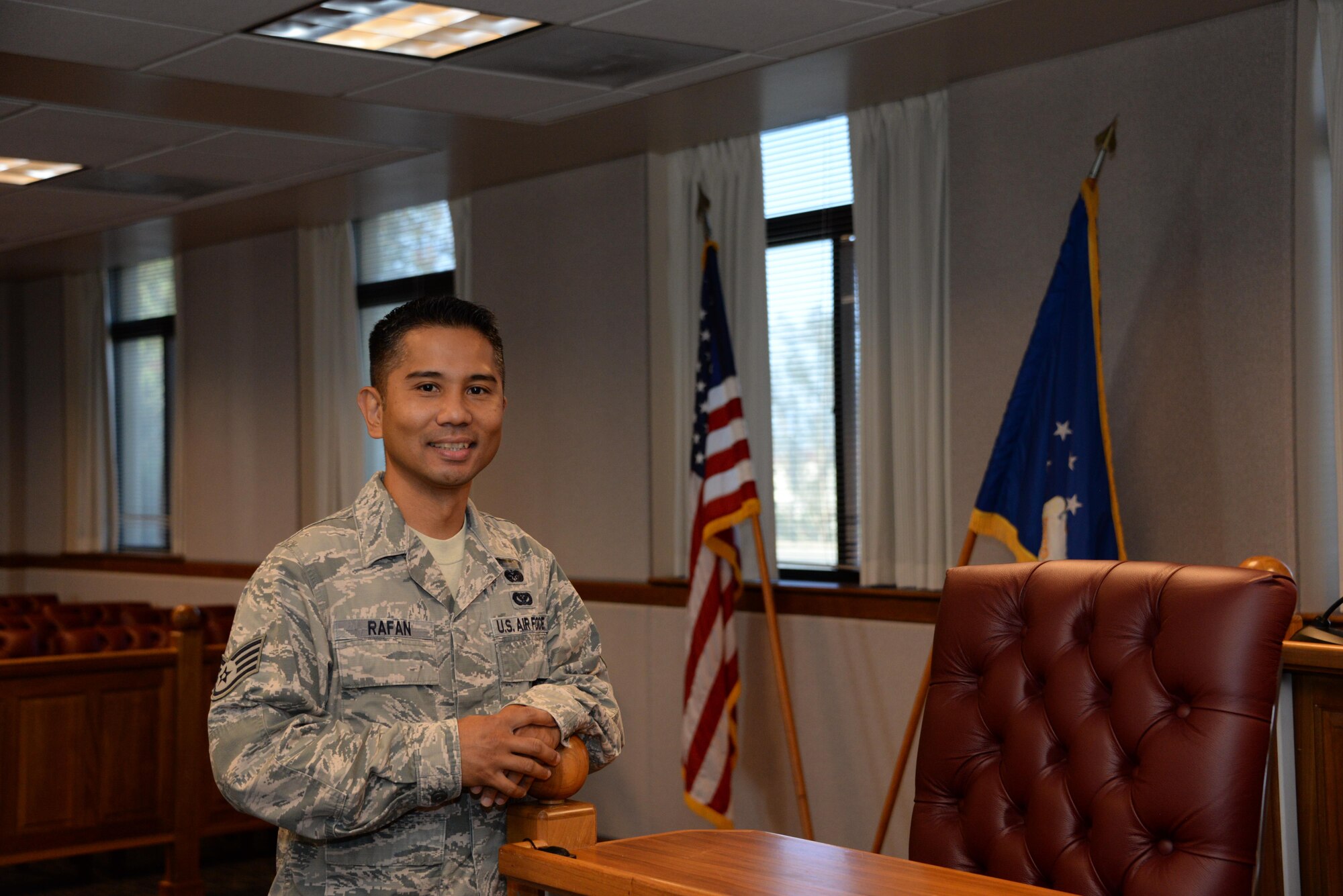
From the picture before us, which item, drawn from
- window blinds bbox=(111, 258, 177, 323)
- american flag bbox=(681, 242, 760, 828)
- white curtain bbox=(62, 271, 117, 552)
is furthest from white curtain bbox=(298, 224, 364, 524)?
american flag bbox=(681, 242, 760, 828)

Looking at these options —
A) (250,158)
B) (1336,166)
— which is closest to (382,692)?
(1336,166)

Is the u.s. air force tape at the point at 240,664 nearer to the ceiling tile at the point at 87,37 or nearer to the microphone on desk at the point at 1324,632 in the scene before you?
the microphone on desk at the point at 1324,632

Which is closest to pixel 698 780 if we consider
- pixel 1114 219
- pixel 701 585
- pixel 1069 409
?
pixel 701 585

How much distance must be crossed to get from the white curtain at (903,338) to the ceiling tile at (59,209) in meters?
3.72

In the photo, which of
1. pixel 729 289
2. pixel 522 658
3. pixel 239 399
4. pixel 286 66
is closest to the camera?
pixel 522 658

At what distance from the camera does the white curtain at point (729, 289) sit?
5922mm

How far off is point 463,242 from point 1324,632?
5.32 meters

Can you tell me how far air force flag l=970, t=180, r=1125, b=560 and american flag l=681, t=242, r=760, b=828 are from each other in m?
1.20

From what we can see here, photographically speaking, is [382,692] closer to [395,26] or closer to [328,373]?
[395,26]

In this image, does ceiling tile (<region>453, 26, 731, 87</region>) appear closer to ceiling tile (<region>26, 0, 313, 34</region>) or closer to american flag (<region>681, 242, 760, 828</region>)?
ceiling tile (<region>26, 0, 313, 34</region>)

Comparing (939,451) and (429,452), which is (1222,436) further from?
(429,452)

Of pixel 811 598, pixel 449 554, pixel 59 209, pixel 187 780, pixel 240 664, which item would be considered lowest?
pixel 187 780

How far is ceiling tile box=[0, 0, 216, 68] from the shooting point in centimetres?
404

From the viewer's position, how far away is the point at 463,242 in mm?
7250
